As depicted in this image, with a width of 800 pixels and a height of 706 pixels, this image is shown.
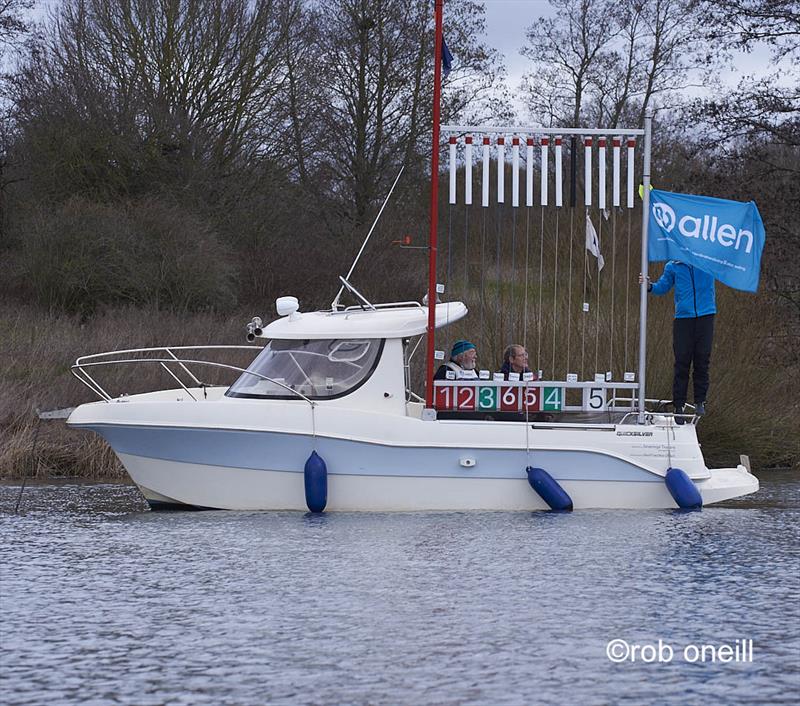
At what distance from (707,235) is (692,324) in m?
0.82

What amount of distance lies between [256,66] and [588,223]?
17961 mm

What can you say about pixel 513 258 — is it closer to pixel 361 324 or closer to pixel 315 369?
pixel 361 324

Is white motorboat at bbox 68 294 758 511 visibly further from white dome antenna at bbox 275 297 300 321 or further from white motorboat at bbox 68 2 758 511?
white dome antenna at bbox 275 297 300 321

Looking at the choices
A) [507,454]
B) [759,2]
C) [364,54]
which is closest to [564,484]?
[507,454]

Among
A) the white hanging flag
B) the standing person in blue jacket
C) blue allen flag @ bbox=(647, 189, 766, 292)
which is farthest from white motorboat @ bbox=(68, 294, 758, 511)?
blue allen flag @ bbox=(647, 189, 766, 292)

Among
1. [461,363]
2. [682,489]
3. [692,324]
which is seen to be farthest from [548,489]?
[692,324]

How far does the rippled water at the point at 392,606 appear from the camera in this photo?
6598 mm


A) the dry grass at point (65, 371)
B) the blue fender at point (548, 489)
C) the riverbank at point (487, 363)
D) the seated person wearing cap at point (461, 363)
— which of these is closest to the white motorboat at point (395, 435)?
the blue fender at point (548, 489)

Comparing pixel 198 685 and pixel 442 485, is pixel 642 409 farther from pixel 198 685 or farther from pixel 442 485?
pixel 198 685

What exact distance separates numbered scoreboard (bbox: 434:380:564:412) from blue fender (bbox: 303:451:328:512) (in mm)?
1176

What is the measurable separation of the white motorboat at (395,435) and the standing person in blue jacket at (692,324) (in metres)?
0.36

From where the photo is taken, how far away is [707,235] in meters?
12.4

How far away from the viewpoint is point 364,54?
31.0 meters

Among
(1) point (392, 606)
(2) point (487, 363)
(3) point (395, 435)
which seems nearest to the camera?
(1) point (392, 606)
